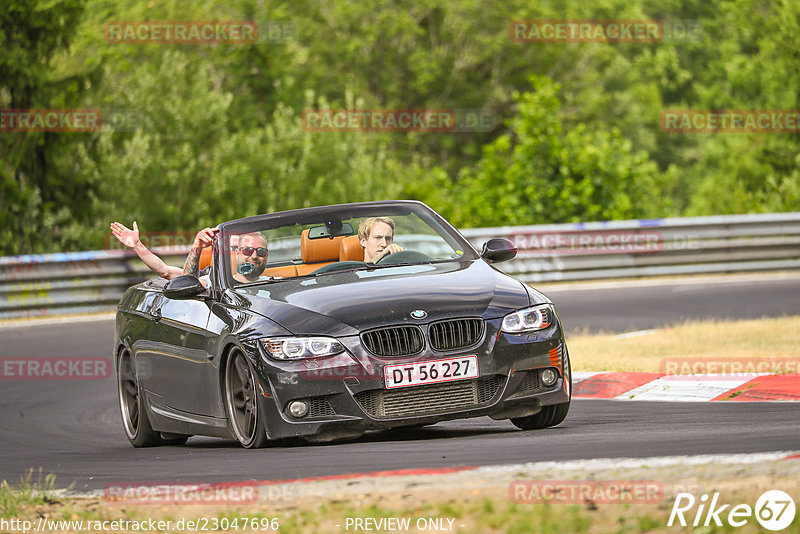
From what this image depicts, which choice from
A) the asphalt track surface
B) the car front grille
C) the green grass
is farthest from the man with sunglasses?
the green grass

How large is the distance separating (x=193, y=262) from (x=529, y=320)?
8.52ft

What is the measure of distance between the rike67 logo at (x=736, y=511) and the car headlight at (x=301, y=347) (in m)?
2.79

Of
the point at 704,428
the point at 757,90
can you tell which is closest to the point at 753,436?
the point at 704,428

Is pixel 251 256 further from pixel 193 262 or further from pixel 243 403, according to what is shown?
pixel 243 403

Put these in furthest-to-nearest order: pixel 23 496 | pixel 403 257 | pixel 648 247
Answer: pixel 648 247, pixel 403 257, pixel 23 496

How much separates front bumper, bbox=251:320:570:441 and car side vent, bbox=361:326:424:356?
0.04 metres

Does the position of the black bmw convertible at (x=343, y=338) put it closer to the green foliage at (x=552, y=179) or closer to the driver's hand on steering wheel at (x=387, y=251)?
the driver's hand on steering wheel at (x=387, y=251)

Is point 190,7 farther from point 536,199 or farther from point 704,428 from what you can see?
point 704,428

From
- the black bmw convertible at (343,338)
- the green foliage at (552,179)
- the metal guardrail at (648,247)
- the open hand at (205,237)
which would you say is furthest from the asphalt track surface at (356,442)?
the green foliage at (552,179)

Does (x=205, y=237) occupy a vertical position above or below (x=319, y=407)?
above

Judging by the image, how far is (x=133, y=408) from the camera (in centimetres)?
994

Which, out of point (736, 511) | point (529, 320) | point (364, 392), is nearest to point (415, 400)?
point (364, 392)

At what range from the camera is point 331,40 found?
2083 inches

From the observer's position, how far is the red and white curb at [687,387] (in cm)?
937
